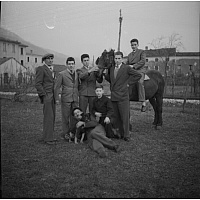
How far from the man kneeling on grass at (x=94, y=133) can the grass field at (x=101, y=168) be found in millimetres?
143

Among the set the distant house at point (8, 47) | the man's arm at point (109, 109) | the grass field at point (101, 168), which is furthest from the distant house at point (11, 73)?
the man's arm at point (109, 109)

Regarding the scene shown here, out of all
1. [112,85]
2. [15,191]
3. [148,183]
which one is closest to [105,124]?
[112,85]

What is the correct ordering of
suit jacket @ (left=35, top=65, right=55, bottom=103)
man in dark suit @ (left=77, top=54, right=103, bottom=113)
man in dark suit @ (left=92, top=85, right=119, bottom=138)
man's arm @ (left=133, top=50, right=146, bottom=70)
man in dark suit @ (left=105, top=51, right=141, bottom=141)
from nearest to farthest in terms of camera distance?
suit jacket @ (left=35, top=65, right=55, bottom=103)
man in dark suit @ (left=92, top=85, right=119, bottom=138)
man in dark suit @ (left=105, top=51, right=141, bottom=141)
man in dark suit @ (left=77, top=54, right=103, bottom=113)
man's arm @ (left=133, top=50, right=146, bottom=70)

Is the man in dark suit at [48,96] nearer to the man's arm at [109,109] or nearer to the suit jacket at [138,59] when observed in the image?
the man's arm at [109,109]

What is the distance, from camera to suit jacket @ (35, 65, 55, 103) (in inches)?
206

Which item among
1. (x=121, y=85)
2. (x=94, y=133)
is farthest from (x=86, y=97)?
(x=94, y=133)

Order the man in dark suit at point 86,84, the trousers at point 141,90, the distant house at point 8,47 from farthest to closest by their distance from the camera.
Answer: the trousers at point 141,90
the man in dark suit at point 86,84
the distant house at point 8,47

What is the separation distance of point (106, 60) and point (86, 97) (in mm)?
1161

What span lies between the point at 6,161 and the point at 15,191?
1.26 metres

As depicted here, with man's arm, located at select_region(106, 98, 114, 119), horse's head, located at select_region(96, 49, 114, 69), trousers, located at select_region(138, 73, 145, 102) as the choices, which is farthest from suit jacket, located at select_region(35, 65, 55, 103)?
trousers, located at select_region(138, 73, 145, 102)

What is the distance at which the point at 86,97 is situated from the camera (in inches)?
234

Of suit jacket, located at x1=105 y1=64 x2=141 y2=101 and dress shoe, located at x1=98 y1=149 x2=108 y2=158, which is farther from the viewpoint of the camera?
suit jacket, located at x1=105 y1=64 x2=141 y2=101

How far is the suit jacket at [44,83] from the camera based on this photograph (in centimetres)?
522

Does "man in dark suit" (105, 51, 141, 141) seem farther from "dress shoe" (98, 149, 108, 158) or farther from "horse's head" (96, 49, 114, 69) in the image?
"dress shoe" (98, 149, 108, 158)
